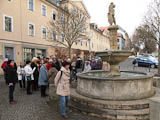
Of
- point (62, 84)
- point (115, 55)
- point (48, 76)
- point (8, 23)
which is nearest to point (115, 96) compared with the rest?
point (115, 55)

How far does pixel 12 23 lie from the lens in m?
17.8

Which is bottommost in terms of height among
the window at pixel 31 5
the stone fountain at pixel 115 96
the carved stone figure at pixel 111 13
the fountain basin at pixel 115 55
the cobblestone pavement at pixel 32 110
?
the cobblestone pavement at pixel 32 110

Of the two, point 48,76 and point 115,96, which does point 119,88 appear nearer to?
point 115,96

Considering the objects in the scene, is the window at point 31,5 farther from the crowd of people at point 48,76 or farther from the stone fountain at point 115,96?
the stone fountain at point 115,96

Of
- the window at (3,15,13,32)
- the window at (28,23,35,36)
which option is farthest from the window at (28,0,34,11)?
the window at (3,15,13,32)

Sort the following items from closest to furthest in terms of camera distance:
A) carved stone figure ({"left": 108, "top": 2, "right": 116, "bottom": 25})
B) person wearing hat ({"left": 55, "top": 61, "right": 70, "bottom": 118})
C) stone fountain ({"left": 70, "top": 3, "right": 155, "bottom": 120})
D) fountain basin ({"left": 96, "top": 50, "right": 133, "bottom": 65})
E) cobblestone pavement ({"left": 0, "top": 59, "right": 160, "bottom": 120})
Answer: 1. stone fountain ({"left": 70, "top": 3, "right": 155, "bottom": 120})
2. person wearing hat ({"left": 55, "top": 61, "right": 70, "bottom": 118})
3. cobblestone pavement ({"left": 0, "top": 59, "right": 160, "bottom": 120})
4. fountain basin ({"left": 96, "top": 50, "right": 133, "bottom": 65})
5. carved stone figure ({"left": 108, "top": 2, "right": 116, "bottom": 25})

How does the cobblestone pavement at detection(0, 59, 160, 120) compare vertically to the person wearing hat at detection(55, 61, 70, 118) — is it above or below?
below

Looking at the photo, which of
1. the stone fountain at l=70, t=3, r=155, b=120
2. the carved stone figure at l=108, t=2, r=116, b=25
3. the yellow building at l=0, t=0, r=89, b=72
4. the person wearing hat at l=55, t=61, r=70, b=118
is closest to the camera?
the stone fountain at l=70, t=3, r=155, b=120

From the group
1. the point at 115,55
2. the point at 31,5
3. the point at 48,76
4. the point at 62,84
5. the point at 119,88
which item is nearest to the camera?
the point at 62,84

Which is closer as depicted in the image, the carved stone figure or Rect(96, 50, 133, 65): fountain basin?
Rect(96, 50, 133, 65): fountain basin

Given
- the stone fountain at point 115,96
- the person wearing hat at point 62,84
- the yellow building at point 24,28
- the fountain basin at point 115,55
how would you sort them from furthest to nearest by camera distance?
the yellow building at point 24,28, the fountain basin at point 115,55, the person wearing hat at point 62,84, the stone fountain at point 115,96

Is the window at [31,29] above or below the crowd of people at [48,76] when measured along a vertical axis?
above

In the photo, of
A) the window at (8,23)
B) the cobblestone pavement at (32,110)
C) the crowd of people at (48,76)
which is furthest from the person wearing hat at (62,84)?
the window at (8,23)

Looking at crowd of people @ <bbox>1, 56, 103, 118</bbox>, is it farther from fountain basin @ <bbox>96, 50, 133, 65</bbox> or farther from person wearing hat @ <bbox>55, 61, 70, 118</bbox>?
fountain basin @ <bbox>96, 50, 133, 65</bbox>
